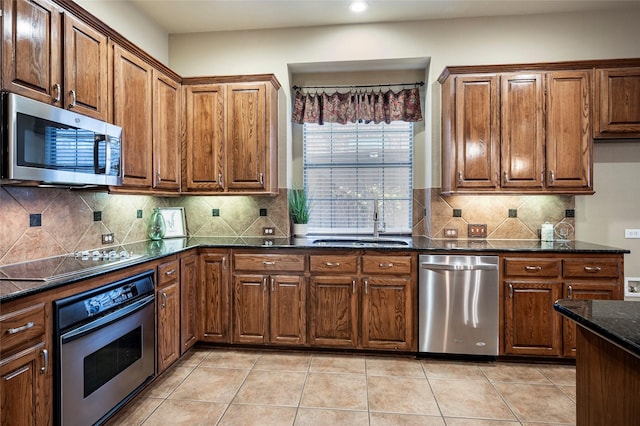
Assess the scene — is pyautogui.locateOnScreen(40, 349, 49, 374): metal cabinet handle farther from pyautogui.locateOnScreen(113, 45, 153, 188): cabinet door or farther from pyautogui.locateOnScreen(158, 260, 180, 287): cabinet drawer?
pyautogui.locateOnScreen(113, 45, 153, 188): cabinet door

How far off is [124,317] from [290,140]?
7.85ft

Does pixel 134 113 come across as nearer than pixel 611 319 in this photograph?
No

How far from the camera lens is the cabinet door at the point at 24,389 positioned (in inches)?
58.5

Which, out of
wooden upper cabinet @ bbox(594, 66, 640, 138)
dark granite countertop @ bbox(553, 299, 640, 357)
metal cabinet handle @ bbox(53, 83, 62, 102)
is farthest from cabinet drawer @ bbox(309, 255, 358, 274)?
wooden upper cabinet @ bbox(594, 66, 640, 138)

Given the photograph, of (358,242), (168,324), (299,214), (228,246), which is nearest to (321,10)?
(299,214)

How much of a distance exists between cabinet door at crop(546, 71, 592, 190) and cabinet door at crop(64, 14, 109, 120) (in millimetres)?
3551

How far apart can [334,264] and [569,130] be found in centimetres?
235

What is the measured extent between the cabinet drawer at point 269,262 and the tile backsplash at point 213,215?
62 cm

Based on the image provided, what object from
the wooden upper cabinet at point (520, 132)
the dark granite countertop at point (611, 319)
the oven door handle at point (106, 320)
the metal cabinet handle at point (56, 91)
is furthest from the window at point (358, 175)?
the dark granite countertop at point (611, 319)

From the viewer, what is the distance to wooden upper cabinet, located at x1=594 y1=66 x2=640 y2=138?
3166 mm

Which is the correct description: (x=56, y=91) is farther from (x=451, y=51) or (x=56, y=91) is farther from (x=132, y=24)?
(x=451, y=51)

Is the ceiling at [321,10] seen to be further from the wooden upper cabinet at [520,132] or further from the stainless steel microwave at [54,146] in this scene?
the stainless steel microwave at [54,146]

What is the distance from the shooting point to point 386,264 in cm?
311

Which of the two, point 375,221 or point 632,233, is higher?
point 375,221
